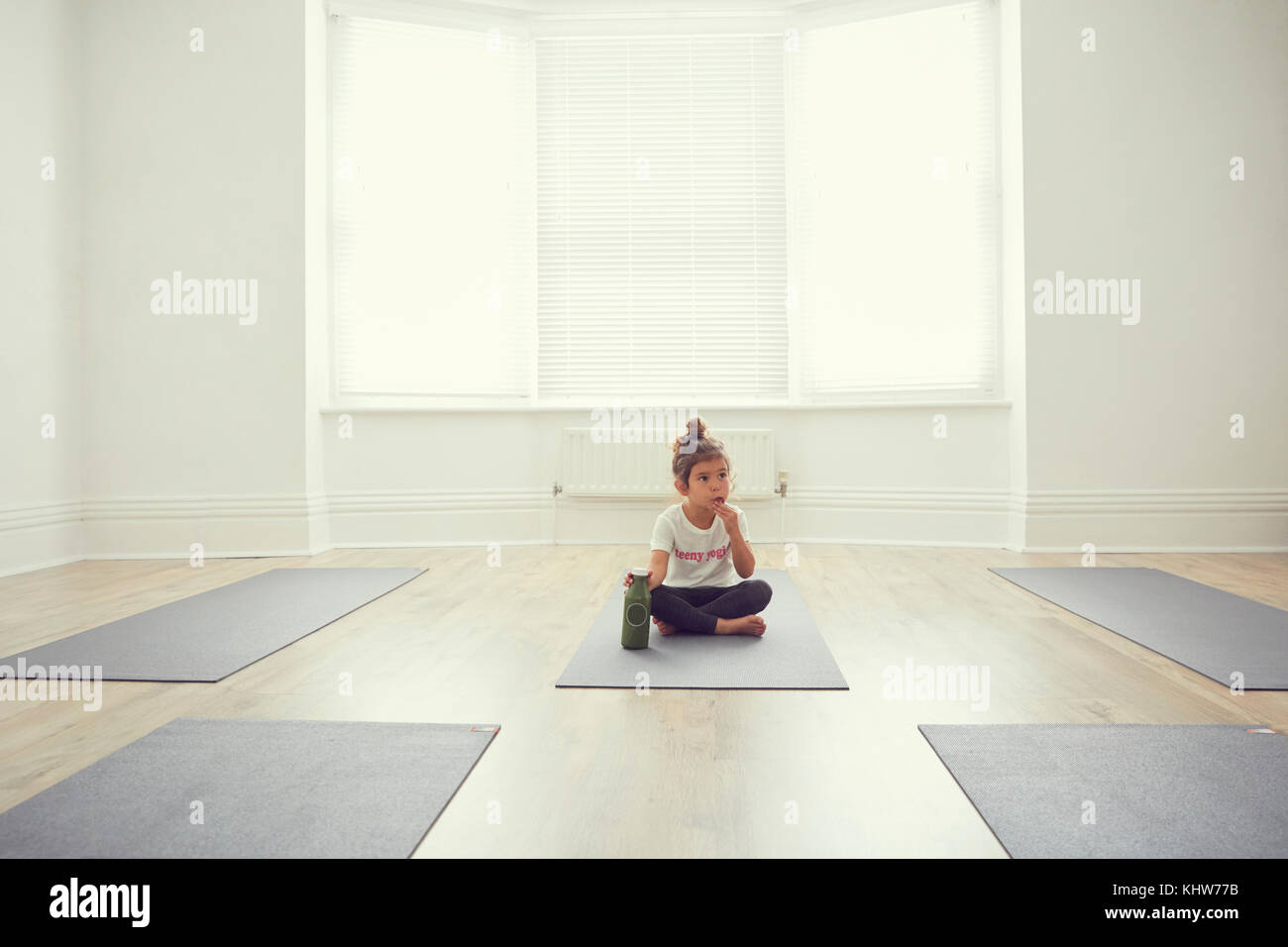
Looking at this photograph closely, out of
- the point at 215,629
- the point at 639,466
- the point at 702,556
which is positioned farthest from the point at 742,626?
the point at 639,466

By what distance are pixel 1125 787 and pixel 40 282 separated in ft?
16.3

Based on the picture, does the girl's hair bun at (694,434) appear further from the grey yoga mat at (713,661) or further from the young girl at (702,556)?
the grey yoga mat at (713,661)

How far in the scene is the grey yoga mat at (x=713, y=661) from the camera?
206cm

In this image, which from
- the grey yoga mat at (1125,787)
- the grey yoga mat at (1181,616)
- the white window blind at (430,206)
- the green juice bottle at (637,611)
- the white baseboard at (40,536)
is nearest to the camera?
the grey yoga mat at (1125,787)

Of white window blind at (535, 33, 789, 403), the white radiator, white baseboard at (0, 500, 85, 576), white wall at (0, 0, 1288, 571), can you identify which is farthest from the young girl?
white baseboard at (0, 500, 85, 576)

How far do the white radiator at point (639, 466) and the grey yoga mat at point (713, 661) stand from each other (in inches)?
80.8

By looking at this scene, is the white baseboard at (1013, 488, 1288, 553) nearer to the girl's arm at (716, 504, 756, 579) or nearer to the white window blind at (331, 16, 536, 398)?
the girl's arm at (716, 504, 756, 579)

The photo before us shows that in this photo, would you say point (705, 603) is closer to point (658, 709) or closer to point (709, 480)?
point (709, 480)

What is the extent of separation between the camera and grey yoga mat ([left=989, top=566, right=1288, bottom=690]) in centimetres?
217

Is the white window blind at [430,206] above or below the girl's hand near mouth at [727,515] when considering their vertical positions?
above

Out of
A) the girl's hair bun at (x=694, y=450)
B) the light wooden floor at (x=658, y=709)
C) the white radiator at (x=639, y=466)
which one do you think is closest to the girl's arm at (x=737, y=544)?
the girl's hair bun at (x=694, y=450)
